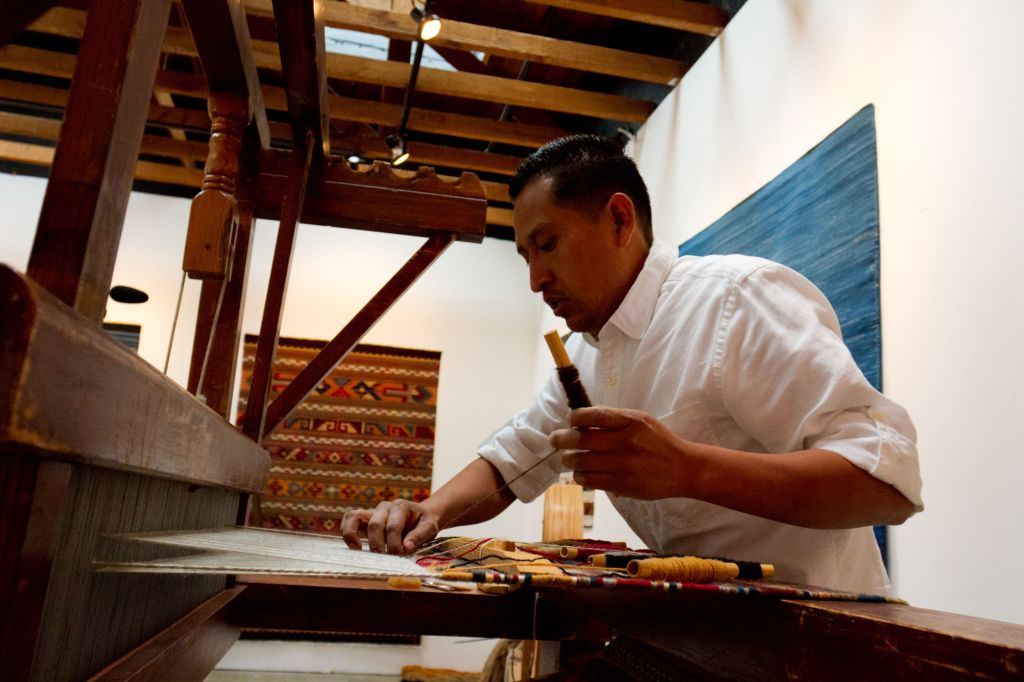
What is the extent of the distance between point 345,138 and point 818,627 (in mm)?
5196

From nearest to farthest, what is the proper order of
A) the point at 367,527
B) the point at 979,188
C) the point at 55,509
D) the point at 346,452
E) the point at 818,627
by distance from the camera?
1. the point at 55,509
2. the point at 818,627
3. the point at 367,527
4. the point at 979,188
5. the point at 346,452

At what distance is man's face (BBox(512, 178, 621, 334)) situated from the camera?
4.98ft

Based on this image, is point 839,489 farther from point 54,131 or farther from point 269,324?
point 54,131

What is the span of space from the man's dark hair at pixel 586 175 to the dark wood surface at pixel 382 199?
0.51 m

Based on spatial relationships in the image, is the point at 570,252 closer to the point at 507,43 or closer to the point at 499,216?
the point at 507,43

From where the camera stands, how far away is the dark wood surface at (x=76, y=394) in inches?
16.1

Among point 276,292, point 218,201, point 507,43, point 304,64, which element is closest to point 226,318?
point 276,292

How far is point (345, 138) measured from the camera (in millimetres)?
5309

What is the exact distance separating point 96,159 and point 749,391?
103 centimetres

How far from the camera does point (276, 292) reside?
1888 mm

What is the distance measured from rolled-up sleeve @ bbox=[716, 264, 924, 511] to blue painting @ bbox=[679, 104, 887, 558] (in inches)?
45.7

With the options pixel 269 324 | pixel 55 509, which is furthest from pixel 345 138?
pixel 55 509

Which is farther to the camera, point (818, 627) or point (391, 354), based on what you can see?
point (391, 354)

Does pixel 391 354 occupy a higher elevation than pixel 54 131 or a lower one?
lower
